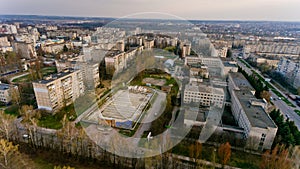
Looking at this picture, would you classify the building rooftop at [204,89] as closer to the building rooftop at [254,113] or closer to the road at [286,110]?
the building rooftop at [254,113]

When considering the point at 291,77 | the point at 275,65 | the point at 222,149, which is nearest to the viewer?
the point at 222,149

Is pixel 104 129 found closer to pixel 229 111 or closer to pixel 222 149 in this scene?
pixel 222 149

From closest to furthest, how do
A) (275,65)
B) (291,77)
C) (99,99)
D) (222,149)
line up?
(222,149) < (99,99) < (291,77) < (275,65)

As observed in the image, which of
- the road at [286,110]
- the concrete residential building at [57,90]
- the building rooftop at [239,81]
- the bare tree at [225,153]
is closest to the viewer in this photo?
the bare tree at [225,153]

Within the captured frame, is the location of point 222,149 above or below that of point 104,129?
above

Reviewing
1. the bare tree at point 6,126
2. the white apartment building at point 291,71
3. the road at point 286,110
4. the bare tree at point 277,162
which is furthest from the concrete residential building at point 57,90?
the white apartment building at point 291,71

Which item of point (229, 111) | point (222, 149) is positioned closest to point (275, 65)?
point (229, 111)

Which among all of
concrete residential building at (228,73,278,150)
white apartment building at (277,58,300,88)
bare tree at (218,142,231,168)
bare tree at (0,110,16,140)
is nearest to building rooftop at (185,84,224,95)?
concrete residential building at (228,73,278,150)
